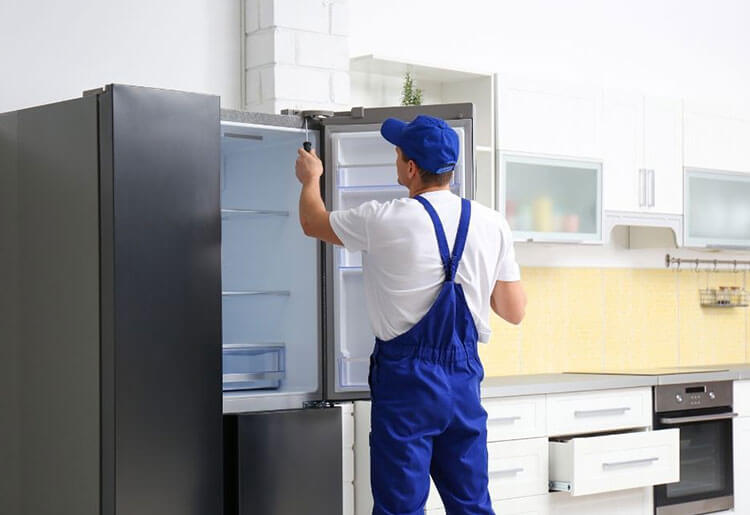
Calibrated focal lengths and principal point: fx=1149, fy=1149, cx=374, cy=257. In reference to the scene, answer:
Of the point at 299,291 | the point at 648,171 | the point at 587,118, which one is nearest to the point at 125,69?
the point at 299,291

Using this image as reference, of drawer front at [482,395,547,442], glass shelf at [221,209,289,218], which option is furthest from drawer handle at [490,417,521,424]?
glass shelf at [221,209,289,218]

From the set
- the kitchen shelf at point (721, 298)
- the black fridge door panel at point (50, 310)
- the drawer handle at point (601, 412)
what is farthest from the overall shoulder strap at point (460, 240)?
the kitchen shelf at point (721, 298)

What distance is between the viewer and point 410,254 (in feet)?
9.82

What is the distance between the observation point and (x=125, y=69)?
4.01 m

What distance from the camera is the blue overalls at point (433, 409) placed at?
116 inches

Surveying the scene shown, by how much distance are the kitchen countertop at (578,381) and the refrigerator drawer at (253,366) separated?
0.94 m

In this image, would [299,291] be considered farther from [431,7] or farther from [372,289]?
[431,7]

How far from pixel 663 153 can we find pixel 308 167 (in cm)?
256

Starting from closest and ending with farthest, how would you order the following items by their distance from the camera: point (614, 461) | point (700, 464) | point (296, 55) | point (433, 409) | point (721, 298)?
point (433, 409)
point (296, 55)
point (614, 461)
point (700, 464)
point (721, 298)

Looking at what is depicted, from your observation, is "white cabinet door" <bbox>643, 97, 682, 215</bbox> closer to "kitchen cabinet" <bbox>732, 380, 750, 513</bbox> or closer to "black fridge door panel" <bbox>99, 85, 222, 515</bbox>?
"kitchen cabinet" <bbox>732, 380, 750, 513</bbox>

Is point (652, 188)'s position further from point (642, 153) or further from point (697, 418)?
point (697, 418)

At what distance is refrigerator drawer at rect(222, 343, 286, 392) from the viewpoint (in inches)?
144

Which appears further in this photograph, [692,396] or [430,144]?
[692,396]

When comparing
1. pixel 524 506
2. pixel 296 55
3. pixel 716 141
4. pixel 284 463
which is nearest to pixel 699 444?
pixel 524 506
